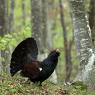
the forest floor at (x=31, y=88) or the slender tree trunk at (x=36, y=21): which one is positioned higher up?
the slender tree trunk at (x=36, y=21)

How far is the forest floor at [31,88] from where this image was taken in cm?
1055

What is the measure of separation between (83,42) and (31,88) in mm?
2293

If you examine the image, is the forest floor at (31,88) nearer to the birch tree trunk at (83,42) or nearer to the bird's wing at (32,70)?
the bird's wing at (32,70)

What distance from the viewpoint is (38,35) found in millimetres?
17641

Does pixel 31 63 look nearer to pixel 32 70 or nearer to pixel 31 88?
pixel 32 70

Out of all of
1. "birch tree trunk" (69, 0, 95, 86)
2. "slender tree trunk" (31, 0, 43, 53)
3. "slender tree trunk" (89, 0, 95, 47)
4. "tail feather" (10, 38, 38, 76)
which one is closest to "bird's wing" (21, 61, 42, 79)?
"tail feather" (10, 38, 38, 76)

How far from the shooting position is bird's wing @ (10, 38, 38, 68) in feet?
39.1

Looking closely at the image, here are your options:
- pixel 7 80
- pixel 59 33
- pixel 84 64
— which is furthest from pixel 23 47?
pixel 59 33

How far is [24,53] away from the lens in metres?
12.1

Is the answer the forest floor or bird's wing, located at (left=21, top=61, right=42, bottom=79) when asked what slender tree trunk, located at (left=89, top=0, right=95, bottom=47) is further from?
bird's wing, located at (left=21, top=61, right=42, bottom=79)

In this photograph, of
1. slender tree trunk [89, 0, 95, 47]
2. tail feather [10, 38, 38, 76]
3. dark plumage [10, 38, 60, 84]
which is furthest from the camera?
slender tree trunk [89, 0, 95, 47]

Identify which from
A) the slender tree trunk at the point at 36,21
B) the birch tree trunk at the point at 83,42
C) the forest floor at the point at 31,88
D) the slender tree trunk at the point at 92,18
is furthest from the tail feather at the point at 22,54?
the slender tree trunk at the point at 36,21

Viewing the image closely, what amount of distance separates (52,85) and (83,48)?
1467mm

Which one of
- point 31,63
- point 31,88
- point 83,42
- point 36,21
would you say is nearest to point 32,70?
point 31,63
